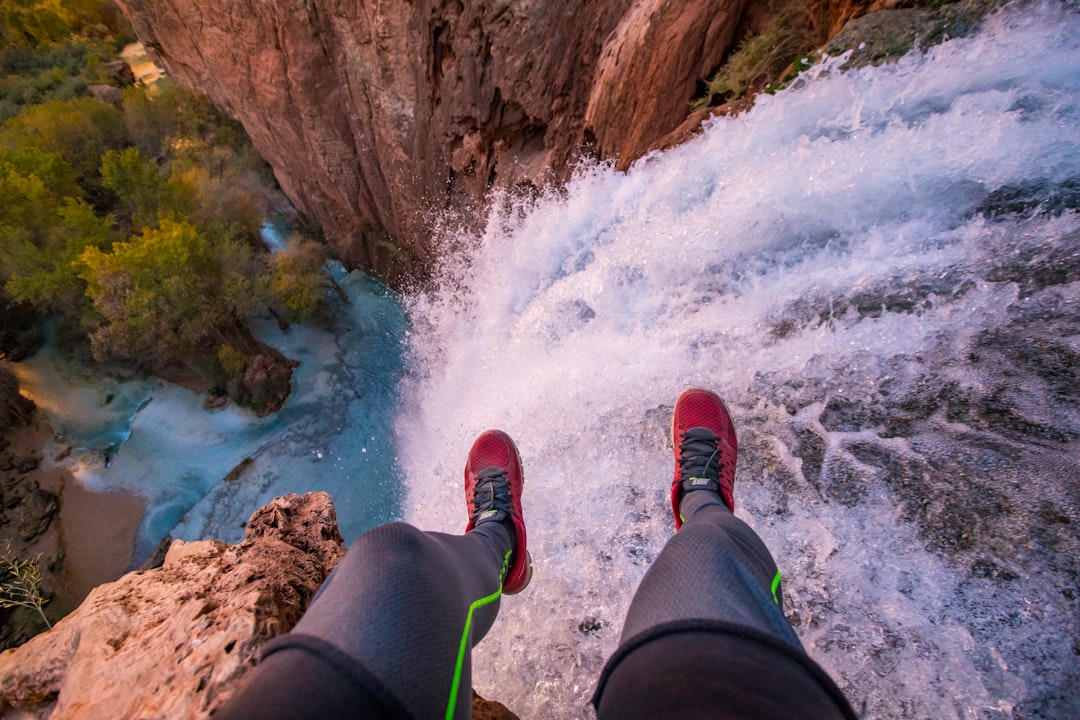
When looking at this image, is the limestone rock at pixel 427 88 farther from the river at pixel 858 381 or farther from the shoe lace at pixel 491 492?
the shoe lace at pixel 491 492

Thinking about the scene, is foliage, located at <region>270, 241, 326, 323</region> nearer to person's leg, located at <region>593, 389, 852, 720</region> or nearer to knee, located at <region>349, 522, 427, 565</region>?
knee, located at <region>349, 522, 427, 565</region>

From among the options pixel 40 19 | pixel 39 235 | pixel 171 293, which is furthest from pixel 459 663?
pixel 40 19

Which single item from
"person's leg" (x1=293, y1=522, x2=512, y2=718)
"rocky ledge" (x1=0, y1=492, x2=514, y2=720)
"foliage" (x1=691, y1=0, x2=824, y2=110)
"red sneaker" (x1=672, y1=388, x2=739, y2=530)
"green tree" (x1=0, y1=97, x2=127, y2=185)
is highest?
"green tree" (x1=0, y1=97, x2=127, y2=185)

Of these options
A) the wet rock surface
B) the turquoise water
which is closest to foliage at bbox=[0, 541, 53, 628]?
the turquoise water

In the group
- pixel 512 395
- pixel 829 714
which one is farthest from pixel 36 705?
pixel 512 395

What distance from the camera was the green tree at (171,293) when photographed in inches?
244

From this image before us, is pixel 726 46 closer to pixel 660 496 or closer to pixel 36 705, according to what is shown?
pixel 660 496

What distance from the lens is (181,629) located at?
1.16 meters

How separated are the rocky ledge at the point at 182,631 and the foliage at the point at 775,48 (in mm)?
3447

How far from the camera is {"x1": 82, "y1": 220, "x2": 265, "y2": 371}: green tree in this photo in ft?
20.3

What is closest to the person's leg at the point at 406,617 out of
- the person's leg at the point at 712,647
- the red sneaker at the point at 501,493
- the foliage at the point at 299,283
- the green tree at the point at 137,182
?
the person's leg at the point at 712,647

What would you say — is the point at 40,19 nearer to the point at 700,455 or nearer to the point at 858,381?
the point at 700,455

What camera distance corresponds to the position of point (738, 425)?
2.03 meters

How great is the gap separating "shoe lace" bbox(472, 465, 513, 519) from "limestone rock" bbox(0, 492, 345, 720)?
0.56 meters
